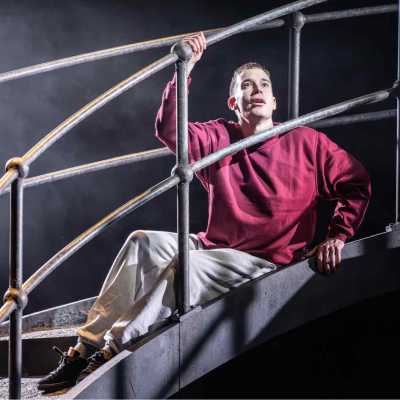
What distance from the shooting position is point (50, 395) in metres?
1.88

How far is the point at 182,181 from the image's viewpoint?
1740mm

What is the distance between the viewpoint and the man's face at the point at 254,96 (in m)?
2.29

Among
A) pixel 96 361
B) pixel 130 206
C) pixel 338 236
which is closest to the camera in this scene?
pixel 130 206

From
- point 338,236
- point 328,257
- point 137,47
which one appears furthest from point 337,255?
point 137,47

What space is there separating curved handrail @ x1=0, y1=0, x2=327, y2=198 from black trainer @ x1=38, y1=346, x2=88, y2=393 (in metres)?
0.57

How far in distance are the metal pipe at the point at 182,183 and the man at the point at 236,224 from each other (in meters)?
0.06

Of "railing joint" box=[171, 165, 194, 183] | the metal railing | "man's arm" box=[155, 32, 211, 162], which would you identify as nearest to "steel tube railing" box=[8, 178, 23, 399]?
the metal railing

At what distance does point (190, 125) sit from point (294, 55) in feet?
1.33

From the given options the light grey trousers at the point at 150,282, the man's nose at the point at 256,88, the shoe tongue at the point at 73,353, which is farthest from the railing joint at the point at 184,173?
the man's nose at the point at 256,88

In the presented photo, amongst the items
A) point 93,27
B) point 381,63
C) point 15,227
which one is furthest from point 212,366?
point 93,27

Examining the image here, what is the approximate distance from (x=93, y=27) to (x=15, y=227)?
2606 millimetres

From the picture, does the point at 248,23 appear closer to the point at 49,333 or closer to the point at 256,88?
the point at 256,88

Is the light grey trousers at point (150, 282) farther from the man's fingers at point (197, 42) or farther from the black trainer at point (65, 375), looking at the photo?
the man's fingers at point (197, 42)

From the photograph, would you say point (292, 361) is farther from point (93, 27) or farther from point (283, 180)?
point (93, 27)
